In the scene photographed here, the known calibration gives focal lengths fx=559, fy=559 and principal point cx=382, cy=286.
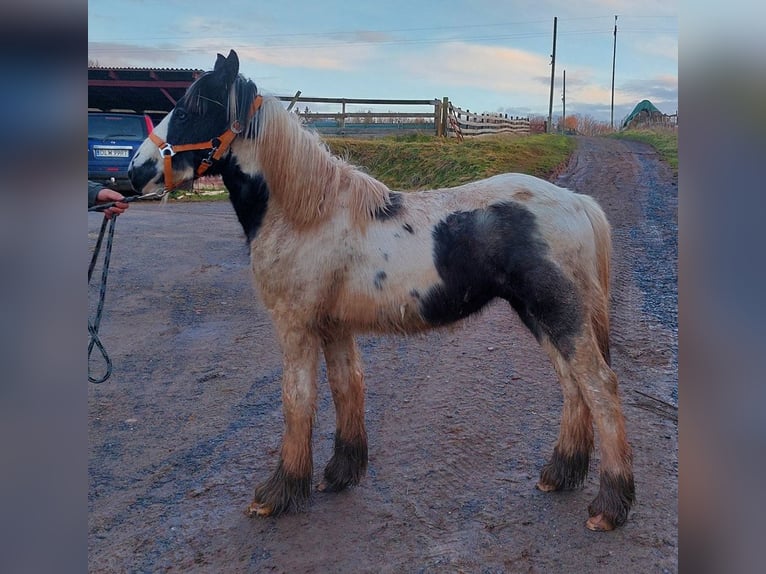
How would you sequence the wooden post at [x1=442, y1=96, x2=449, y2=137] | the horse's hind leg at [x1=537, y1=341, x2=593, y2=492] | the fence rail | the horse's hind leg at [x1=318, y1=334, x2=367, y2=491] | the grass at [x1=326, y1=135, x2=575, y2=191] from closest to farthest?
the horse's hind leg at [x1=537, y1=341, x2=593, y2=492] < the horse's hind leg at [x1=318, y1=334, x2=367, y2=491] < the grass at [x1=326, y1=135, x2=575, y2=191] < the wooden post at [x1=442, y1=96, x2=449, y2=137] < the fence rail

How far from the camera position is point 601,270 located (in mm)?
2982

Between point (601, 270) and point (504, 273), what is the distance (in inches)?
23.1

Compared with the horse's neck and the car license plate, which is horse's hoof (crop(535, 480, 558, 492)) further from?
the car license plate

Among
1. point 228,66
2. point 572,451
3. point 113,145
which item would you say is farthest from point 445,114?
point 572,451

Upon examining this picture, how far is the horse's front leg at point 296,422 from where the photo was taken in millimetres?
2910

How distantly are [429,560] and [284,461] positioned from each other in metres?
0.92

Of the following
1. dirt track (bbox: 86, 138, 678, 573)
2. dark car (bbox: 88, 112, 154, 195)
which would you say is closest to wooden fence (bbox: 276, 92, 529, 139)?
dark car (bbox: 88, 112, 154, 195)

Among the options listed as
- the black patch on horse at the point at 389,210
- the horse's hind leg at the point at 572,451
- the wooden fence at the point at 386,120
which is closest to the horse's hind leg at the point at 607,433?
the horse's hind leg at the point at 572,451

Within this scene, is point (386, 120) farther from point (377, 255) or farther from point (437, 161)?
point (377, 255)

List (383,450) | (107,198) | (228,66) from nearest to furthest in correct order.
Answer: (107,198)
(228,66)
(383,450)

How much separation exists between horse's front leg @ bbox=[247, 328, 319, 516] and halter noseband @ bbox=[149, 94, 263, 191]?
982 millimetres

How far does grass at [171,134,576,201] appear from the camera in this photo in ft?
38.8

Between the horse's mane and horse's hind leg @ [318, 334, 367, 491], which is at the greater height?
the horse's mane

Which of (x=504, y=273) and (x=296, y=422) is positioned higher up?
(x=504, y=273)
